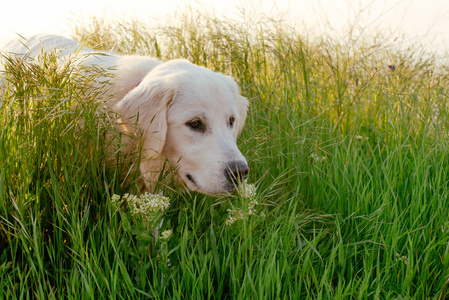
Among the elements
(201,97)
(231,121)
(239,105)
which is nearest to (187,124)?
(201,97)

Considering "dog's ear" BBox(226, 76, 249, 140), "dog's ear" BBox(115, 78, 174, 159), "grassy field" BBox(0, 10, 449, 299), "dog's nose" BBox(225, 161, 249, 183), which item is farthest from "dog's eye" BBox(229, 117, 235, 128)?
"dog's nose" BBox(225, 161, 249, 183)

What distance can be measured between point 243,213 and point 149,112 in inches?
41.8

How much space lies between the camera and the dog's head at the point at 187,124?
2.50m

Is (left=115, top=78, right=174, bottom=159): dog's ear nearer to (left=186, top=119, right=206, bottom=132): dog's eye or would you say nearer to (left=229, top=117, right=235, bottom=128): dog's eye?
(left=186, top=119, right=206, bottom=132): dog's eye

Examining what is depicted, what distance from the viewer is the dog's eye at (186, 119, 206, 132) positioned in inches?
104

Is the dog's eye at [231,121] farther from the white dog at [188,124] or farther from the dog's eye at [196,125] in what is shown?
the dog's eye at [196,125]

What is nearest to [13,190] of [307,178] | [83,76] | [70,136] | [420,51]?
[70,136]

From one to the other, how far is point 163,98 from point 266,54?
2240 mm

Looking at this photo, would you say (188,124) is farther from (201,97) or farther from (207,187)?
(207,187)

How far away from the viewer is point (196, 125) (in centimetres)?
266

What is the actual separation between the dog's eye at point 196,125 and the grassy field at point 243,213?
1.39 feet

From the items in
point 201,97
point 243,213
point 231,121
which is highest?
point 201,97

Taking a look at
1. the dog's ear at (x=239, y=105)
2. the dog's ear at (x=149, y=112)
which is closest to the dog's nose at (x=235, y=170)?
the dog's ear at (x=149, y=112)

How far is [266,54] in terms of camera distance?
4.62m
